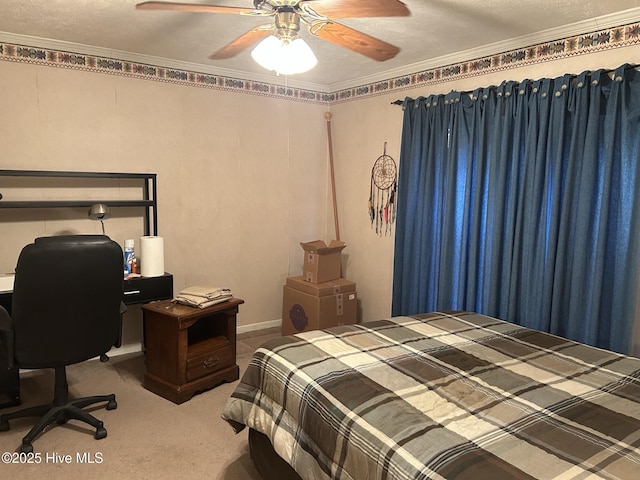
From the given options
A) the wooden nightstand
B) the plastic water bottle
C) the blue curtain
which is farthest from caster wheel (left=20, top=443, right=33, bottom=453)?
the blue curtain

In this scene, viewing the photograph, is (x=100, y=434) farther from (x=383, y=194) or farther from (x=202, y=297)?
(x=383, y=194)

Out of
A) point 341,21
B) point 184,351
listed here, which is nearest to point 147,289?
point 184,351

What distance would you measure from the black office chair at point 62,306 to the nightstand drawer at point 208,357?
1.97ft

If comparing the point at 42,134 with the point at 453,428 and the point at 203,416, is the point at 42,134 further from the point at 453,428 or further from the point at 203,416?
the point at 453,428

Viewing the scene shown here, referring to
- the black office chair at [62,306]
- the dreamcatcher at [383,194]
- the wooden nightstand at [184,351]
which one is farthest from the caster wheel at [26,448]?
the dreamcatcher at [383,194]

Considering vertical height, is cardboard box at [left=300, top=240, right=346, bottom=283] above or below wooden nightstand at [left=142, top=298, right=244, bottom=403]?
above

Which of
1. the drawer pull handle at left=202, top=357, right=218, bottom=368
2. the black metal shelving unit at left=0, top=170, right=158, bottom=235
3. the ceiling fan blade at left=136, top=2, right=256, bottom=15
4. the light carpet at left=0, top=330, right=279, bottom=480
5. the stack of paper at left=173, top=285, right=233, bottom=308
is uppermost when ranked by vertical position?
the ceiling fan blade at left=136, top=2, right=256, bottom=15

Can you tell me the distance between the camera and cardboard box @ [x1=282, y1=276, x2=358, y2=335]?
3.86 m

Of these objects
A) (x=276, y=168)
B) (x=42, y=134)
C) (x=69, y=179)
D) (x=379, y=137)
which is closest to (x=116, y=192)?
(x=69, y=179)

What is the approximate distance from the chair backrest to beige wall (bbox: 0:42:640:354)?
1.23 m

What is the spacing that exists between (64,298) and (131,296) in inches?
36.6

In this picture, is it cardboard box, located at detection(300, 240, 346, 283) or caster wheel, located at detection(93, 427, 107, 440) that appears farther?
cardboard box, located at detection(300, 240, 346, 283)

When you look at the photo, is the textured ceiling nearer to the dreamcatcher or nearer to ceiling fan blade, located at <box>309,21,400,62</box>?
A: ceiling fan blade, located at <box>309,21,400,62</box>

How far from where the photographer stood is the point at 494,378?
1943mm
